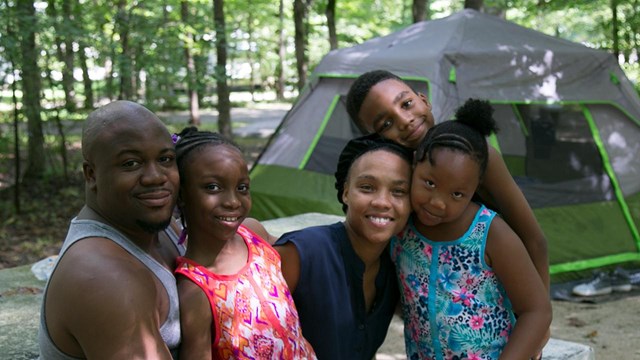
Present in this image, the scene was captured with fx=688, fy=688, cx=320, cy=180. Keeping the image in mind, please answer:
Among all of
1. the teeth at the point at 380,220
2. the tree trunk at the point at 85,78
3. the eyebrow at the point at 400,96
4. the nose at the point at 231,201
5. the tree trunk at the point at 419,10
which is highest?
the eyebrow at the point at 400,96

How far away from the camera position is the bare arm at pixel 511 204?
1863 millimetres

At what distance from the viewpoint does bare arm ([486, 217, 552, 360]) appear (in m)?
1.77

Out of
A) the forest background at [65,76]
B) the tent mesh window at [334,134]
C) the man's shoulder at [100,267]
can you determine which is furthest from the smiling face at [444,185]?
the forest background at [65,76]

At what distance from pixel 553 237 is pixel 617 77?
4.96ft

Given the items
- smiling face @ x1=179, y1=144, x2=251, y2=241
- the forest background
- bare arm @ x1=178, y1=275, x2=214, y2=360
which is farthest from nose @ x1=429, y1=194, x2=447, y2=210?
the forest background

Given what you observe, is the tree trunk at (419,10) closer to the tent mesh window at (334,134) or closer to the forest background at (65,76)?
the forest background at (65,76)

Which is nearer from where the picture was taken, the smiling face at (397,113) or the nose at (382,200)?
the nose at (382,200)

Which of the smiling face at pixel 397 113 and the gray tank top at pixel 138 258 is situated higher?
the smiling face at pixel 397 113

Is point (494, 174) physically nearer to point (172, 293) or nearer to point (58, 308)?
point (172, 293)

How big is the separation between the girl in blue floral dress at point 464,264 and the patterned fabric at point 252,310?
0.37m

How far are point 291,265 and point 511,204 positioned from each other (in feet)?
2.04

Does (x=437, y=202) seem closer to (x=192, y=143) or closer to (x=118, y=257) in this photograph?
(x=192, y=143)

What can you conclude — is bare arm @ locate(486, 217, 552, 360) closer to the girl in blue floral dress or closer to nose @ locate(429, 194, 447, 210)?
the girl in blue floral dress

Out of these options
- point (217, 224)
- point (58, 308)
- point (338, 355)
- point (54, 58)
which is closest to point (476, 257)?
point (338, 355)
